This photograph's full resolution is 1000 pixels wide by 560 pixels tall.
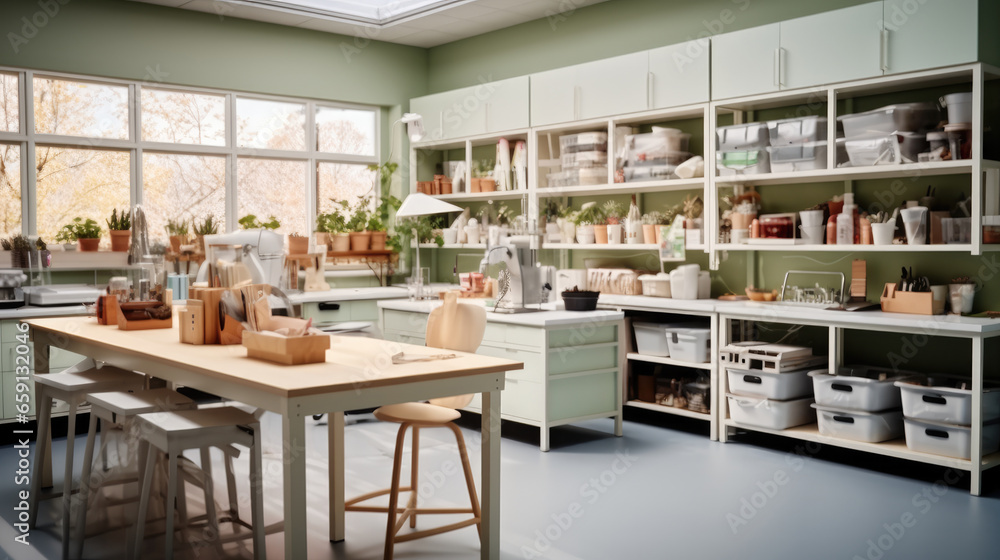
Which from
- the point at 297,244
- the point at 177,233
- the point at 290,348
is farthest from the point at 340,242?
the point at 290,348

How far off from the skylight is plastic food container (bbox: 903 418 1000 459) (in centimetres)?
439

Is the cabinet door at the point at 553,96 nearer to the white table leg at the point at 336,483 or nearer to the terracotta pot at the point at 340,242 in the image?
the terracotta pot at the point at 340,242

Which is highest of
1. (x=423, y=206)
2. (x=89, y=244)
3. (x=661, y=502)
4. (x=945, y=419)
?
(x=423, y=206)

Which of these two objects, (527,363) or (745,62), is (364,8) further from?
(527,363)

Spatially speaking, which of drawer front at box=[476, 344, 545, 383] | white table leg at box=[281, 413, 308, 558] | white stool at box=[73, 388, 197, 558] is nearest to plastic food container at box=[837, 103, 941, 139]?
drawer front at box=[476, 344, 545, 383]

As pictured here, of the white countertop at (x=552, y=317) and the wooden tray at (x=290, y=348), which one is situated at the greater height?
the wooden tray at (x=290, y=348)

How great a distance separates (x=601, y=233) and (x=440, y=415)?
304cm

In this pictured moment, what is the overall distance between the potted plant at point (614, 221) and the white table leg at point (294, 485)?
390 centimetres

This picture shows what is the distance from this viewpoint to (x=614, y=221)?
244 inches

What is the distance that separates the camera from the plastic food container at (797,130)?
5.04 metres

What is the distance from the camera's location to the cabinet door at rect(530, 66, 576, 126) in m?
6.32

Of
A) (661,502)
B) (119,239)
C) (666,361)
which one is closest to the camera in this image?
(661,502)

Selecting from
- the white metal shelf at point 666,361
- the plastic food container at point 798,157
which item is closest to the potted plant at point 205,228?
the white metal shelf at point 666,361

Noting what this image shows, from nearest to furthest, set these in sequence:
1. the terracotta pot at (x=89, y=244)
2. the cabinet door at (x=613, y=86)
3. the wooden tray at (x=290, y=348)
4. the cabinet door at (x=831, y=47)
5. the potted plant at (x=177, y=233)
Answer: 1. the wooden tray at (x=290, y=348)
2. the cabinet door at (x=831, y=47)
3. the cabinet door at (x=613, y=86)
4. the terracotta pot at (x=89, y=244)
5. the potted plant at (x=177, y=233)
